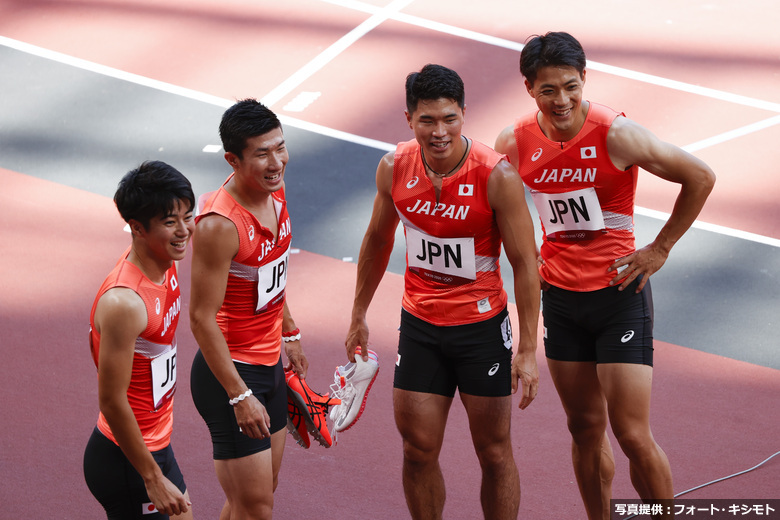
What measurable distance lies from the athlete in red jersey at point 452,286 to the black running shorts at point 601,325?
34cm

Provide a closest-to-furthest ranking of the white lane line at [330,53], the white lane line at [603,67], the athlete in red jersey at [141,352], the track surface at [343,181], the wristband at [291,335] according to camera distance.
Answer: the athlete in red jersey at [141,352]
the wristband at [291,335]
the track surface at [343,181]
the white lane line at [603,67]
the white lane line at [330,53]

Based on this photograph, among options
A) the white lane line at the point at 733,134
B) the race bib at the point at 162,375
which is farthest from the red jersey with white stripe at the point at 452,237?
the white lane line at the point at 733,134

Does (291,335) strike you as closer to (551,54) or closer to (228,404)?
(228,404)

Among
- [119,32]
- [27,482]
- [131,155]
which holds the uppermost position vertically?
[119,32]

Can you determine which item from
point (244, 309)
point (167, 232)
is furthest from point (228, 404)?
point (167, 232)

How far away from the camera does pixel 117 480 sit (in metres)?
3.51

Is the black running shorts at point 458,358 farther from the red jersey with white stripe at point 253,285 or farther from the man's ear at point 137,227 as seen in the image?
the man's ear at point 137,227

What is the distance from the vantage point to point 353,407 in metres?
4.53

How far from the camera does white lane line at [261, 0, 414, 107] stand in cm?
929

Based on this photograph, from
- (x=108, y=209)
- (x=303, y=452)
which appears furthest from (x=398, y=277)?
(x=108, y=209)

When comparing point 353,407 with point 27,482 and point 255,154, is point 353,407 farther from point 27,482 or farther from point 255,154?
point 27,482

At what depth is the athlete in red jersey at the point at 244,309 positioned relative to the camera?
3725 mm

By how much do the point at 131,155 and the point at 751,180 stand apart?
5.13 m

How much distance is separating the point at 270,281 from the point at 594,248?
1.44 metres
